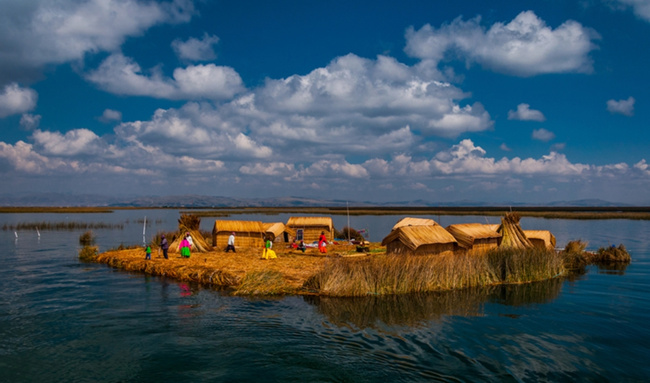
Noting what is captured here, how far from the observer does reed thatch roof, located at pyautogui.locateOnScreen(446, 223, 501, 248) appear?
2466 centimetres

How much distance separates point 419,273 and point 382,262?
1.61 meters

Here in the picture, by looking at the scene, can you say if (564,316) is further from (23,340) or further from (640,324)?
(23,340)

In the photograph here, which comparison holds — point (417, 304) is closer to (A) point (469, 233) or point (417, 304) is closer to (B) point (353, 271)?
(B) point (353, 271)

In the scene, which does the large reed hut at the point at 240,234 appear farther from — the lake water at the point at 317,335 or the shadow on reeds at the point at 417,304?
the shadow on reeds at the point at 417,304

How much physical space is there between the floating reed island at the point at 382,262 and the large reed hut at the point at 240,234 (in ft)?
0.24

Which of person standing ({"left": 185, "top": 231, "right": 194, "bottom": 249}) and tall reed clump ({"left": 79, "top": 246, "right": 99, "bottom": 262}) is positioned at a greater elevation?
person standing ({"left": 185, "top": 231, "right": 194, "bottom": 249})

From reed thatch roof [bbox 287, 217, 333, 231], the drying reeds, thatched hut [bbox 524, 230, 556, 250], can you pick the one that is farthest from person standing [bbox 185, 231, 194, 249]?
thatched hut [bbox 524, 230, 556, 250]

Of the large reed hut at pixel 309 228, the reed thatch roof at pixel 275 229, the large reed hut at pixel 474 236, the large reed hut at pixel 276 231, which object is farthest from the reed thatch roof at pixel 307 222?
the large reed hut at pixel 474 236

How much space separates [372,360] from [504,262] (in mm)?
13460

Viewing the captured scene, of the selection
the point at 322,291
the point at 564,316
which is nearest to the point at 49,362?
the point at 322,291

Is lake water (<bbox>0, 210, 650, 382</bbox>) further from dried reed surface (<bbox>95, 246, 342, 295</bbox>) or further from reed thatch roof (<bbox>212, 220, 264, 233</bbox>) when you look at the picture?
reed thatch roof (<bbox>212, 220, 264, 233</bbox>)

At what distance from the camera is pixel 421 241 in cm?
2270

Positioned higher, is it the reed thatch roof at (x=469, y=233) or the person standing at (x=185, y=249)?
the reed thatch roof at (x=469, y=233)

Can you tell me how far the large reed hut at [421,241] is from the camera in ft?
74.2
